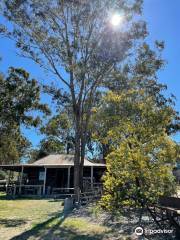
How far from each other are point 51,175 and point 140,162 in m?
23.3

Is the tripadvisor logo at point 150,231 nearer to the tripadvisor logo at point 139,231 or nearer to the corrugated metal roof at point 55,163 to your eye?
the tripadvisor logo at point 139,231

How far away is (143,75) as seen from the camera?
20469mm

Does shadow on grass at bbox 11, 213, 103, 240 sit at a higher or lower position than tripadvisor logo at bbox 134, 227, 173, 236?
lower

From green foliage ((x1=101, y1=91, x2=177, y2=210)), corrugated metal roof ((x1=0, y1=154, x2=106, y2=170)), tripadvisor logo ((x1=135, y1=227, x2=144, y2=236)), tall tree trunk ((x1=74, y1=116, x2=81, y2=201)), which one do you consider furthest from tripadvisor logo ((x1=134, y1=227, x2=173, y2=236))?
corrugated metal roof ((x1=0, y1=154, x2=106, y2=170))

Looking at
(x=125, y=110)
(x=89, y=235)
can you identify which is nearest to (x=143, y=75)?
(x=125, y=110)

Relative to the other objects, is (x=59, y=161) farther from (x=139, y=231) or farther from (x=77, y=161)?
(x=139, y=231)

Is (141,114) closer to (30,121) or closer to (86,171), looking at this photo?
(30,121)

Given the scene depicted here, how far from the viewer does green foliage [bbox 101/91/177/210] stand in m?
7.50

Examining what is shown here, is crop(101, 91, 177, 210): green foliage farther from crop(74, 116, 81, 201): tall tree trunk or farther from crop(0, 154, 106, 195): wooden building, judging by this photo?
crop(0, 154, 106, 195): wooden building

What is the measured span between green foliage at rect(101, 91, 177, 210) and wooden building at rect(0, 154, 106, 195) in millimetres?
17596

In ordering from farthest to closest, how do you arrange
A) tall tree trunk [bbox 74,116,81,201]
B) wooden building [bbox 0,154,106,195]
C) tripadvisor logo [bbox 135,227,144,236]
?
wooden building [bbox 0,154,106,195] < tall tree trunk [bbox 74,116,81,201] < tripadvisor logo [bbox 135,227,144,236]

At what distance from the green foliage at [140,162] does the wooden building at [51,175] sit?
17596 mm

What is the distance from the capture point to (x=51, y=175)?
2986cm

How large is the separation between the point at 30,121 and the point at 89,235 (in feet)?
54.3
